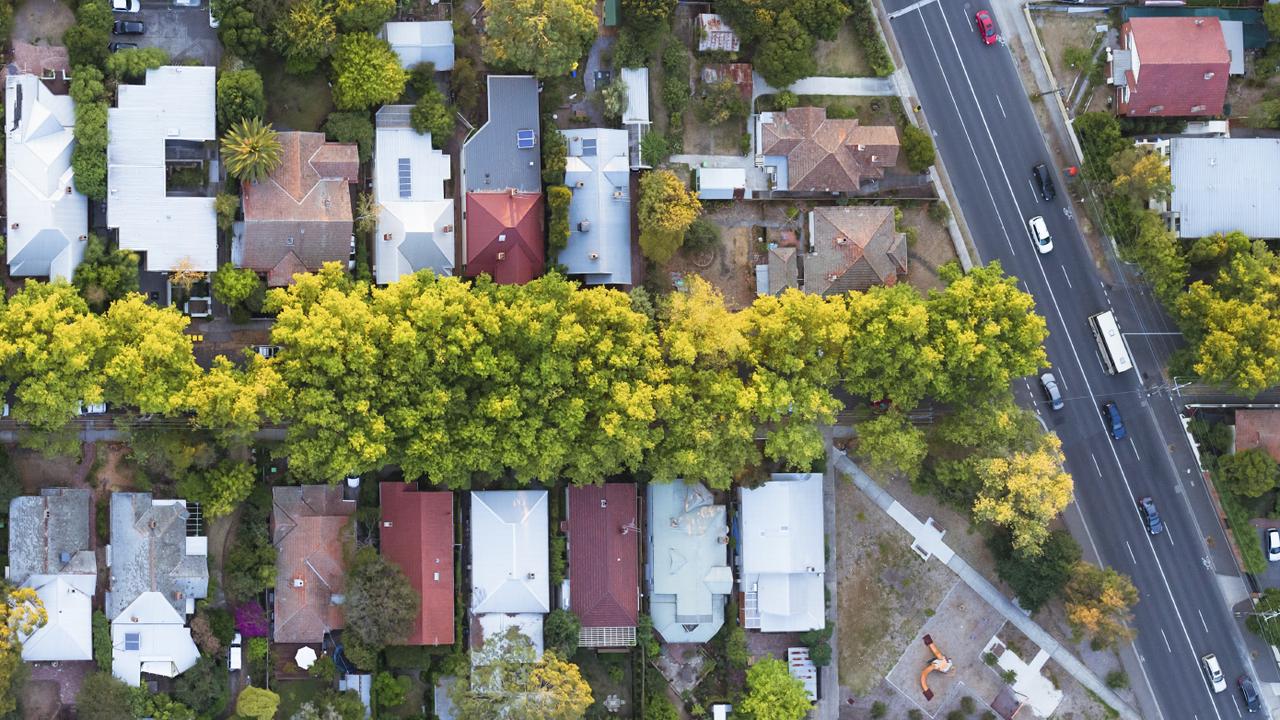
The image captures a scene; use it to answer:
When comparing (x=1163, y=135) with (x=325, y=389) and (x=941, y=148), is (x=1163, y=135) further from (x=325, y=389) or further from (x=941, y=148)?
(x=325, y=389)

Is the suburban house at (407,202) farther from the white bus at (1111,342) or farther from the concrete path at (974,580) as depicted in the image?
the white bus at (1111,342)

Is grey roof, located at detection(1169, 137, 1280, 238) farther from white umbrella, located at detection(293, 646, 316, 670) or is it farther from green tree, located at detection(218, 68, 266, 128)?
white umbrella, located at detection(293, 646, 316, 670)

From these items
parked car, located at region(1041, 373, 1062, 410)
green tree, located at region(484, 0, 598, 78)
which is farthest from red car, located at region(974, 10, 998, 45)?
green tree, located at region(484, 0, 598, 78)

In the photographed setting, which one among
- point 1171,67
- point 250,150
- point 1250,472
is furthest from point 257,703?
point 1171,67

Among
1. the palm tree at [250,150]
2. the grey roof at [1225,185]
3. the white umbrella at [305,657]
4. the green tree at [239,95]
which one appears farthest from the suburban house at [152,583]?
the grey roof at [1225,185]

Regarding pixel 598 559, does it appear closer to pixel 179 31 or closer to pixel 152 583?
pixel 152 583

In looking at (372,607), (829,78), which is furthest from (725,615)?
(829,78)
